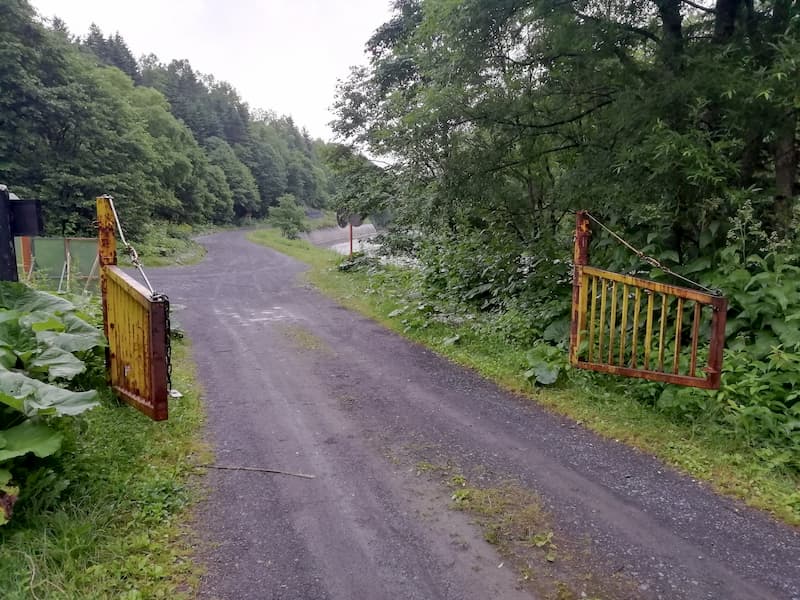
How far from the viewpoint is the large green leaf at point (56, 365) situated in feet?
12.0

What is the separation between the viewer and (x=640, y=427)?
4414 millimetres

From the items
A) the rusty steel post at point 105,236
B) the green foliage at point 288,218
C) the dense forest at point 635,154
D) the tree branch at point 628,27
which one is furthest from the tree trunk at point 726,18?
the green foliage at point 288,218

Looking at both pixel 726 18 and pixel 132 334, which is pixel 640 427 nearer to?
pixel 132 334

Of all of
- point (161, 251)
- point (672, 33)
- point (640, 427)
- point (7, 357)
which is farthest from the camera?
point (161, 251)

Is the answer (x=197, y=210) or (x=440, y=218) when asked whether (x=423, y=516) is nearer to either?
(x=440, y=218)

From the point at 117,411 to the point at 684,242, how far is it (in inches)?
218

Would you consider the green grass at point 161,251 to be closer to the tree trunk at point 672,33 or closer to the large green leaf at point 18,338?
Result: the large green leaf at point 18,338

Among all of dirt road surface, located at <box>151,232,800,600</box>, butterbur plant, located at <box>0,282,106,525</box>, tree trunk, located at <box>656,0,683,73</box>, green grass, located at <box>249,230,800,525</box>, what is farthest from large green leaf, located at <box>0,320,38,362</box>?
tree trunk, located at <box>656,0,683,73</box>

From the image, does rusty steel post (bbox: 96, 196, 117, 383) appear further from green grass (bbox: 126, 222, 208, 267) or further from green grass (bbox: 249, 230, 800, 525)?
green grass (bbox: 126, 222, 208, 267)

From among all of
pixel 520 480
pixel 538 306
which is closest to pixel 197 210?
pixel 538 306

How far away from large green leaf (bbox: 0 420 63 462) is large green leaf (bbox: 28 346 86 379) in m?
0.61

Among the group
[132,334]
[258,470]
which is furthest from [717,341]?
[132,334]

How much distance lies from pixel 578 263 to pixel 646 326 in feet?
2.60

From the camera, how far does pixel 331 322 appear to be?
896cm
